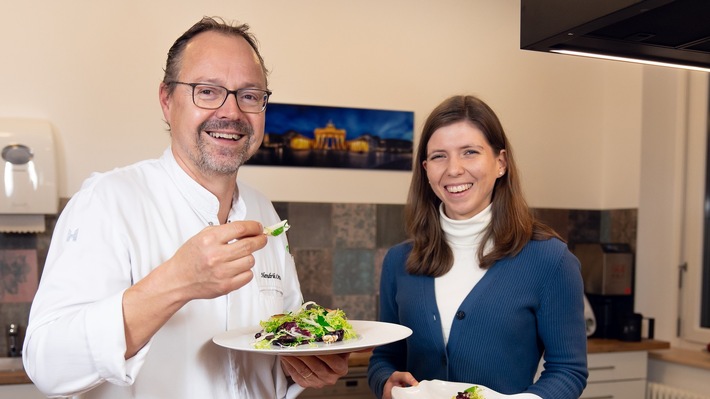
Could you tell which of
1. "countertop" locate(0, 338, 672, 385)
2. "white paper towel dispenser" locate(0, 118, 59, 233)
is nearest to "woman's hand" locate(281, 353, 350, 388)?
"countertop" locate(0, 338, 672, 385)

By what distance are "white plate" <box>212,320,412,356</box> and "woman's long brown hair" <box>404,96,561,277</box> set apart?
325 millimetres

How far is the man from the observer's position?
118 centimetres

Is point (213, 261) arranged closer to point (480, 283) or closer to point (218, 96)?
point (218, 96)

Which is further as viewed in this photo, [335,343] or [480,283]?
[480,283]

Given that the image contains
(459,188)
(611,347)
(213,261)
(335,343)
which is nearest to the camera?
(213,261)

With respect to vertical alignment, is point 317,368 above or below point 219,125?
below

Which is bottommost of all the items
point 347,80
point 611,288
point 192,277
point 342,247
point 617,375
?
point 617,375

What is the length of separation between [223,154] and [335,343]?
0.51 meters

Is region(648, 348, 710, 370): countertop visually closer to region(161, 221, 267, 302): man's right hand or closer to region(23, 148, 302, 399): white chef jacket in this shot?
region(23, 148, 302, 399): white chef jacket

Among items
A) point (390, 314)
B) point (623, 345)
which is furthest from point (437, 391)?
point (623, 345)

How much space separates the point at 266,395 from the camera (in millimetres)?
1597

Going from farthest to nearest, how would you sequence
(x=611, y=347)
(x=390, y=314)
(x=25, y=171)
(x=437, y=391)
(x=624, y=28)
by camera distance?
1. (x=611, y=347)
2. (x=25, y=171)
3. (x=390, y=314)
4. (x=437, y=391)
5. (x=624, y=28)

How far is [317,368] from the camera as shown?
1.52 m

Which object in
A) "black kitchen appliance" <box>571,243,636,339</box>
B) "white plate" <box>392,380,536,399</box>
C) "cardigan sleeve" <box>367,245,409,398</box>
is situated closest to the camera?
"white plate" <box>392,380,536,399</box>
